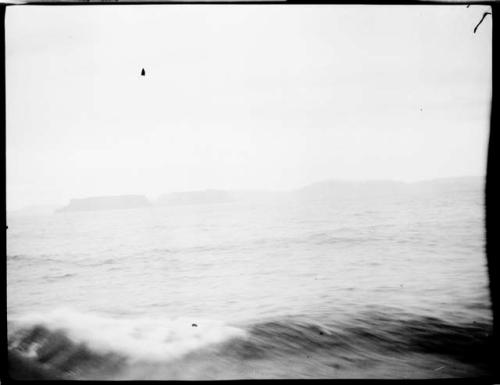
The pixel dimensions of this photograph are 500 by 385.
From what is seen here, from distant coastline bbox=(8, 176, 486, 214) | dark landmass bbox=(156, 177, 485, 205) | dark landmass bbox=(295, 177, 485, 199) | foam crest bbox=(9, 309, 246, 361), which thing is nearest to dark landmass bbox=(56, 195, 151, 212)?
distant coastline bbox=(8, 176, 486, 214)

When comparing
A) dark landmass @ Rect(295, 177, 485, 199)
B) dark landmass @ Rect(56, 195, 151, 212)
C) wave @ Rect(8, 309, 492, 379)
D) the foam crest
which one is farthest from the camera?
dark landmass @ Rect(56, 195, 151, 212)

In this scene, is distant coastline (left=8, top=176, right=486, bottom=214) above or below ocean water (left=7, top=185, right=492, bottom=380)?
above

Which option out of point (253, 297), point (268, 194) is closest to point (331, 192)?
→ point (268, 194)

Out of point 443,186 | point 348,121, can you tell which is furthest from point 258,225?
point 443,186

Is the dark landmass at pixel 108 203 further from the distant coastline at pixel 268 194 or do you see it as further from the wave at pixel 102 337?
the wave at pixel 102 337

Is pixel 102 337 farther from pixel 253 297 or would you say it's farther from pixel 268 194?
pixel 268 194

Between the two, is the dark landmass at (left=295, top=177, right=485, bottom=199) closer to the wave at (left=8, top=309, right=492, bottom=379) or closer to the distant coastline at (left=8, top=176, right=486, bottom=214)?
the distant coastline at (left=8, top=176, right=486, bottom=214)
